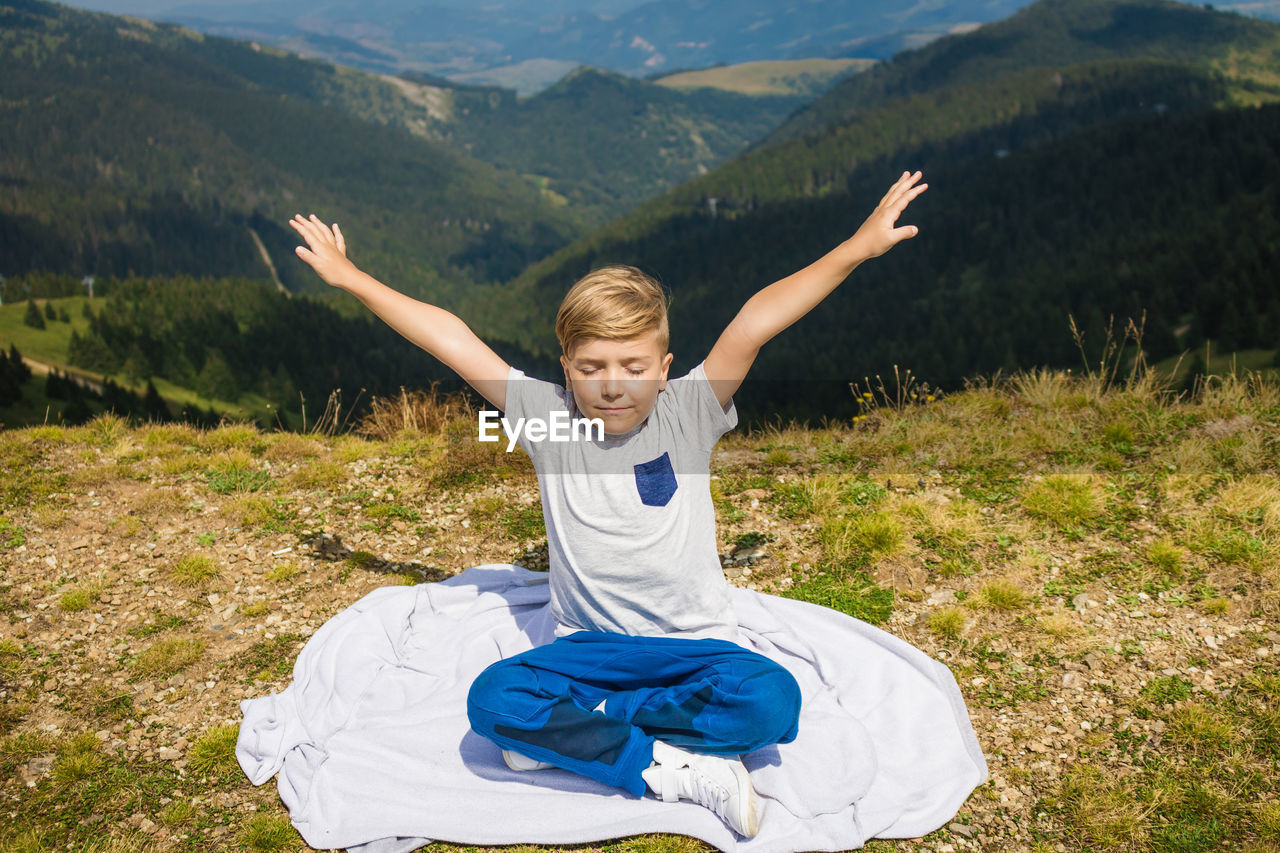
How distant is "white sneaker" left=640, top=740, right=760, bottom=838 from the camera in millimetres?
3770

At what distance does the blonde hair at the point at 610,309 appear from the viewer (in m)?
3.74

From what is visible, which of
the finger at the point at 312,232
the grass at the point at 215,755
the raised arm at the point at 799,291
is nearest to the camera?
the raised arm at the point at 799,291

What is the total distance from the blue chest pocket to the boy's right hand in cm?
184

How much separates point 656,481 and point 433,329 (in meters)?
1.37

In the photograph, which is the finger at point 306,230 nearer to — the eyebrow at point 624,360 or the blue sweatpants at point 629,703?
the eyebrow at point 624,360

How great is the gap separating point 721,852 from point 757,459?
4.97 metres

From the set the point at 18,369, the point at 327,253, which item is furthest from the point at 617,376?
the point at 18,369

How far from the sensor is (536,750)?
404 centimetres

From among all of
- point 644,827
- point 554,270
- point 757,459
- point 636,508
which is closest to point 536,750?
point 644,827

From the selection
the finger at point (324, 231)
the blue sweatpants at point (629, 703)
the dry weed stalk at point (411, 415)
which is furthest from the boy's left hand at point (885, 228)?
the dry weed stalk at point (411, 415)

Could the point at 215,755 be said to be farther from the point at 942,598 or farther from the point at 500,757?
the point at 942,598

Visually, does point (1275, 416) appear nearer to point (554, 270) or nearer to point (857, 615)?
point (857, 615)

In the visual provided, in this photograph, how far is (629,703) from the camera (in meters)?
4.01

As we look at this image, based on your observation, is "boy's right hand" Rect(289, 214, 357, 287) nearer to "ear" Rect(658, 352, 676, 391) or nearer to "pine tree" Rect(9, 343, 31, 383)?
"ear" Rect(658, 352, 676, 391)
